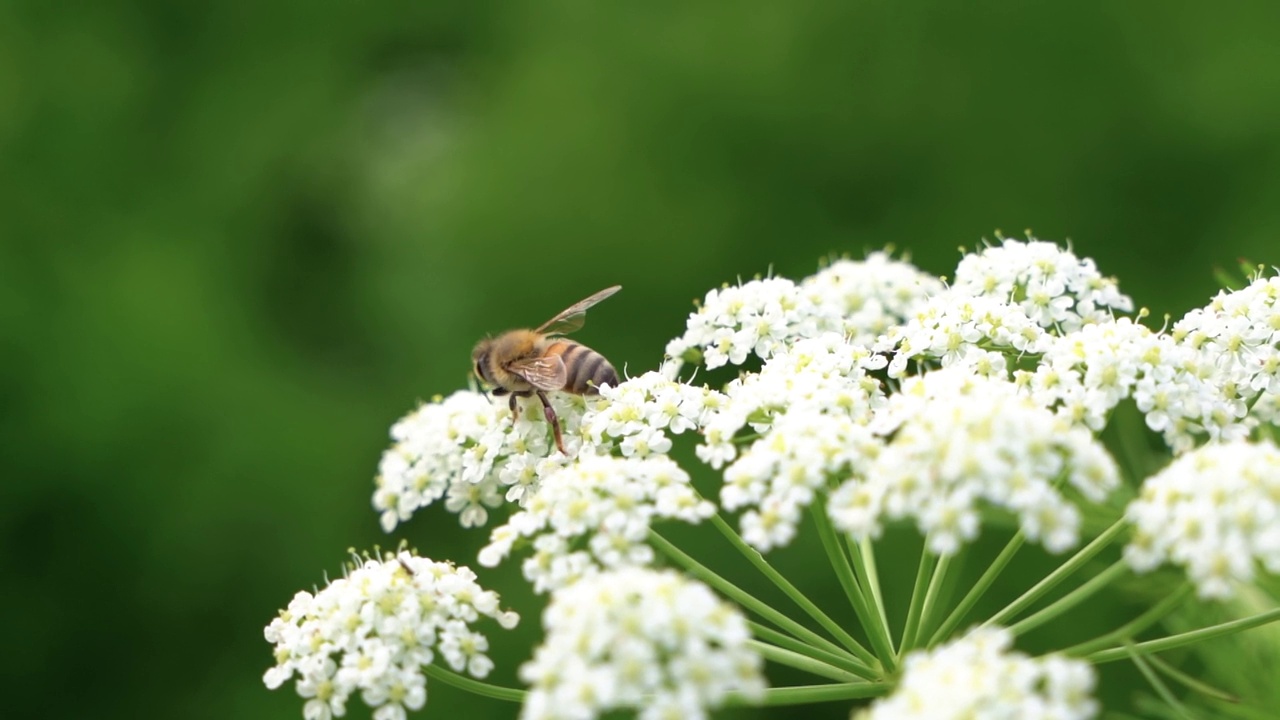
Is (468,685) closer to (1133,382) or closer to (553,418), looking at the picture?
(553,418)

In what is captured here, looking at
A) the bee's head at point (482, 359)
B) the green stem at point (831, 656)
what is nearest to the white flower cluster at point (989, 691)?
the green stem at point (831, 656)

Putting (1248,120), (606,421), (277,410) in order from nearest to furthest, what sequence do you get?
1. (606,421)
2. (1248,120)
3. (277,410)

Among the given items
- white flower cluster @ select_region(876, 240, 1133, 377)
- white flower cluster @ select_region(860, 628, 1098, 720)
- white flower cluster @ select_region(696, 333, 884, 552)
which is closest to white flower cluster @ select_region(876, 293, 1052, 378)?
white flower cluster @ select_region(876, 240, 1133, 377)

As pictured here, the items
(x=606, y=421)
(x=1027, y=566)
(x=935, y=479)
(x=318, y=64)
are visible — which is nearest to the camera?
(x=935, y=479)

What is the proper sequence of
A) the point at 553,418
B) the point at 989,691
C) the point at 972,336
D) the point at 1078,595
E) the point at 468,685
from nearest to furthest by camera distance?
the point at 989,691 < the point at 1078,595 < the point at 468,685 < the point at 972,336 < the point at 553,418

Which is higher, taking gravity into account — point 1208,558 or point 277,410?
point 277,410

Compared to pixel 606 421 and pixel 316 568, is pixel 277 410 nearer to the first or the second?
pixel 316 568

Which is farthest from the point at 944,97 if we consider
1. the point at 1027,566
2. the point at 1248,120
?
the point at 1027,566

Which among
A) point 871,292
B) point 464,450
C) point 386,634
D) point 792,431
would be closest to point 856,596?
point 792,431
